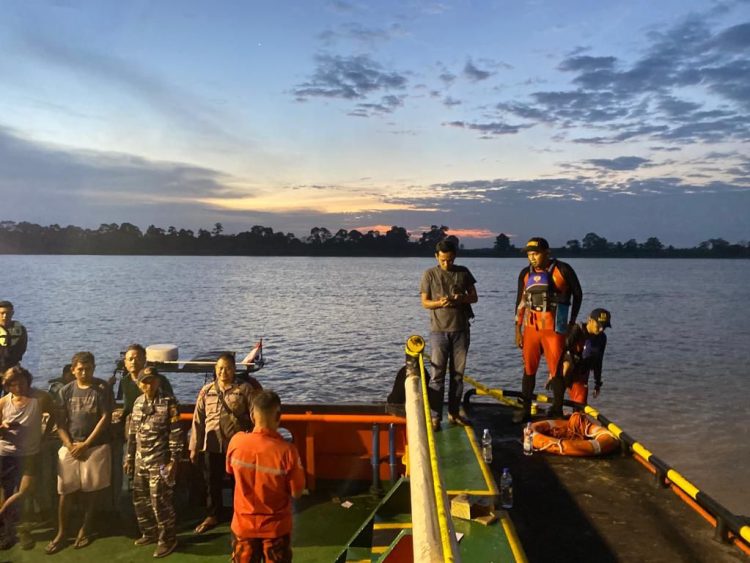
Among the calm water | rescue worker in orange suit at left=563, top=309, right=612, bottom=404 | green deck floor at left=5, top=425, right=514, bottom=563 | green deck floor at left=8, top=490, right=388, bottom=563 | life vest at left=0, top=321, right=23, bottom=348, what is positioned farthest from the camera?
the calm water

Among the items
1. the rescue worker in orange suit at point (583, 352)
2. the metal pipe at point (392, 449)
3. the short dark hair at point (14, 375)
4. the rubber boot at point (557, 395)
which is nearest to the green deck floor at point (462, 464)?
the metal pipe at point (392, 449)

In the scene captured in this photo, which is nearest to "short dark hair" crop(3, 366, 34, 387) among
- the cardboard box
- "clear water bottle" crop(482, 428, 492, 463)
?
the cardboard box

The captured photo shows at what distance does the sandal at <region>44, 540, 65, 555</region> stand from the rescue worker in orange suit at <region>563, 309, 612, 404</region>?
7304 millimetres

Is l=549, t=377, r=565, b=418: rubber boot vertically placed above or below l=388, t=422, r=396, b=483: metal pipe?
above

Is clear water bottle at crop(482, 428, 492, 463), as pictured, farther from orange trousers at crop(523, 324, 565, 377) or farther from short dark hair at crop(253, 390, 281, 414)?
short dark hair at crop(253, 390, 281, 414)

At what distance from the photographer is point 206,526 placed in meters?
6.81

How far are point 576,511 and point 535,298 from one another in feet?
9.16

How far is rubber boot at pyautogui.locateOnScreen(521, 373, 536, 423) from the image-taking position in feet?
24.9

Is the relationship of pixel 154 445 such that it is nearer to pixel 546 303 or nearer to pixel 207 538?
pixel 207 538

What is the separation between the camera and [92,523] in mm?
6789

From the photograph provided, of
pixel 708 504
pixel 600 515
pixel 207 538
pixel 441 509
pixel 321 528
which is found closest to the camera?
pixel 441 509

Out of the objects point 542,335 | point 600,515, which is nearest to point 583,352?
point 542,335

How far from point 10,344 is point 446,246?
643 centimetres

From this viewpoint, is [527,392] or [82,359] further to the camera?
[527,392]
